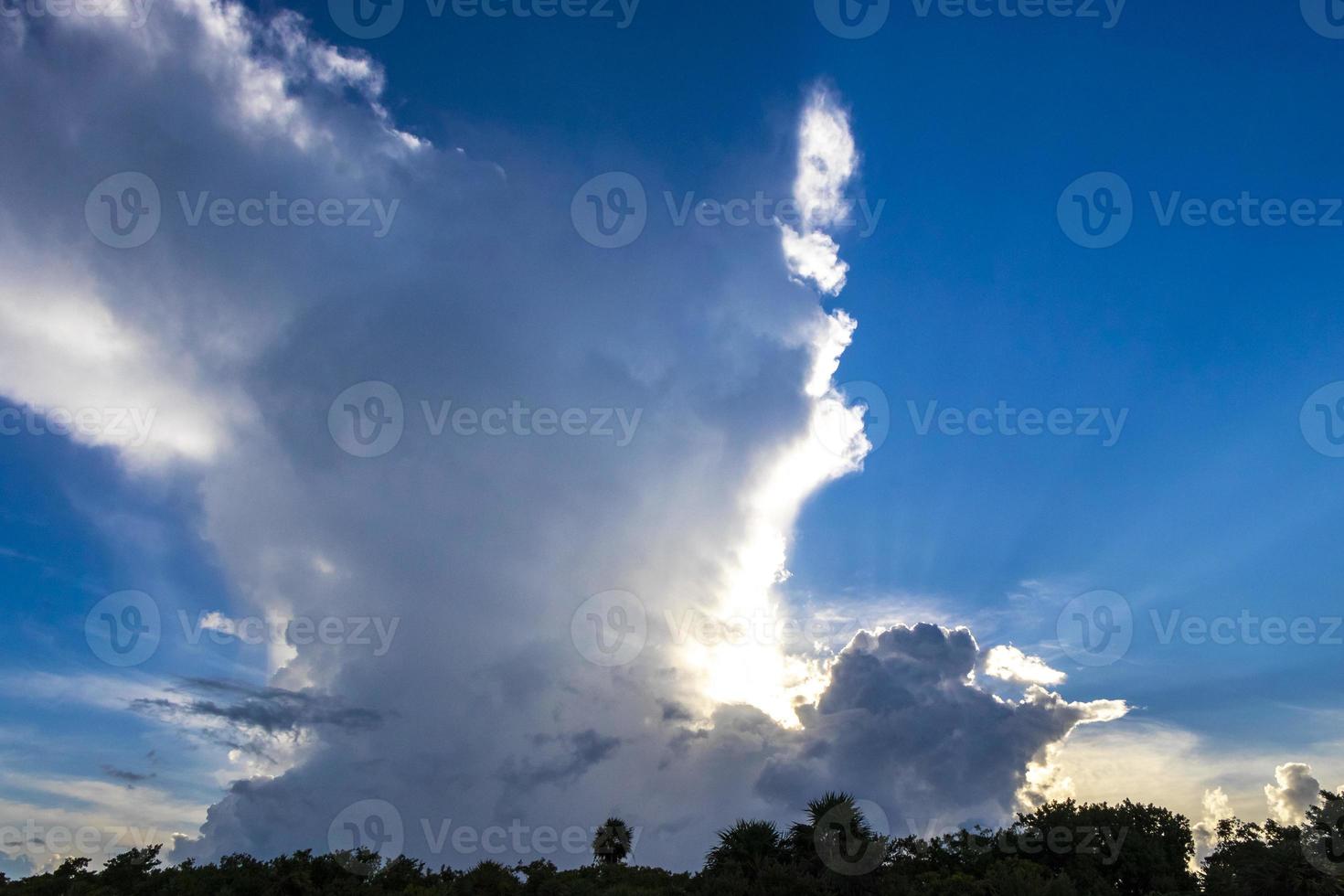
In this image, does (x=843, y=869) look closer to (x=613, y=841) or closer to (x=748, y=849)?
(x=748, y=849)

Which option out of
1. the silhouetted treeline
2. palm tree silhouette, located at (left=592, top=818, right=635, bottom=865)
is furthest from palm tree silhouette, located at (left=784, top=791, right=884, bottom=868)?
palm tree silhouette, located at (left=592, top=818, right=635, bottom=865)

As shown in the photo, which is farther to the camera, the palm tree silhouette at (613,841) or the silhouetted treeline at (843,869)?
the palm tree silhouette at (613,841)

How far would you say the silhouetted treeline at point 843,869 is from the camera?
33.8 metres

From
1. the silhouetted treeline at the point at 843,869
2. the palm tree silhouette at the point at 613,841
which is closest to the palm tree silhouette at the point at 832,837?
the silhouetted treeline at the point at 843,869

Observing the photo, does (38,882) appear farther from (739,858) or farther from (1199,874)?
(1199,874)

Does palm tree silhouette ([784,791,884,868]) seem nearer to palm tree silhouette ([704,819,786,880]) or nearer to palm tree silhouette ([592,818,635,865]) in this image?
palm tree silhouette ([704,819,786,880])

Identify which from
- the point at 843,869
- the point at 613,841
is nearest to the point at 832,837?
the point at 843,869

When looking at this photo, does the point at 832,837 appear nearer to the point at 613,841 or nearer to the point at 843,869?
the point at 843,869

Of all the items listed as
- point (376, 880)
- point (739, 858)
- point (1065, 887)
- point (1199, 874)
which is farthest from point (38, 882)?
point (1199, 874)

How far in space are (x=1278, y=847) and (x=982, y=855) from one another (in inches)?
626

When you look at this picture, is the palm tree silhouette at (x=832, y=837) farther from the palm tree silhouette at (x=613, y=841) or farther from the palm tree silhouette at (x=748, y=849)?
the palm tree silhouette at (x=613, y=841)

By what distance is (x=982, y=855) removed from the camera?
4269cm

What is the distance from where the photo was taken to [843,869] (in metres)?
37.0

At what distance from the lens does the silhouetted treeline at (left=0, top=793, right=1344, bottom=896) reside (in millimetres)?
Answer: 33781
